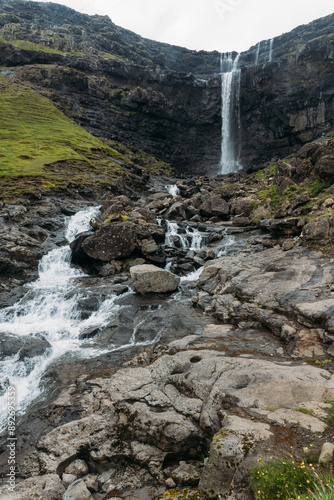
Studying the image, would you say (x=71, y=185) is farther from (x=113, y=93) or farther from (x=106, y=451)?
(x=113, y=93)

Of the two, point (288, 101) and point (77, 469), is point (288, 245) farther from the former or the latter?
point (288, 101)

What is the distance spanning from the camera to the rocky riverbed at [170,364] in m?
6.91

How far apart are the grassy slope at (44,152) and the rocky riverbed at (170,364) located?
63.9ft

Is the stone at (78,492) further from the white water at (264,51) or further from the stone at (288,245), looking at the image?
the white water at (264,51)

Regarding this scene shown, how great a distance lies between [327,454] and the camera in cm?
504

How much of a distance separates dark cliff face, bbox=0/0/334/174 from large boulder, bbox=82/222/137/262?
63.4m

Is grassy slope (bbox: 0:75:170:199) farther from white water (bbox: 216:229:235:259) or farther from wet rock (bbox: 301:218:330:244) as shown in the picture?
wet rock (bbox: 301:218:330:244)

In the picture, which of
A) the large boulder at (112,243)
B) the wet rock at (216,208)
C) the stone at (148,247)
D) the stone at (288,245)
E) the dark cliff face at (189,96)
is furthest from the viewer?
the dark cliff face at (189,96)

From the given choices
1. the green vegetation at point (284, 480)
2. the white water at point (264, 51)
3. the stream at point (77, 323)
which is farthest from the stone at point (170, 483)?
the white water at point (264, 51)

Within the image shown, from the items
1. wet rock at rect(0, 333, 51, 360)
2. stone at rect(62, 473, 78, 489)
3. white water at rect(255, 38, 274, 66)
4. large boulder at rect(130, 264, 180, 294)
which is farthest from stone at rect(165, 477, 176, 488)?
white water at rect(255, 38, 274, 66)

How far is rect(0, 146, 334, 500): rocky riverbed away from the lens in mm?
6910

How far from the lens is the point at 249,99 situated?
8150 cm

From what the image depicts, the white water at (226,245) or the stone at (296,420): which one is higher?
the stone at (296,420)

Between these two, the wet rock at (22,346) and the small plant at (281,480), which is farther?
the wet rock at (22,346)
